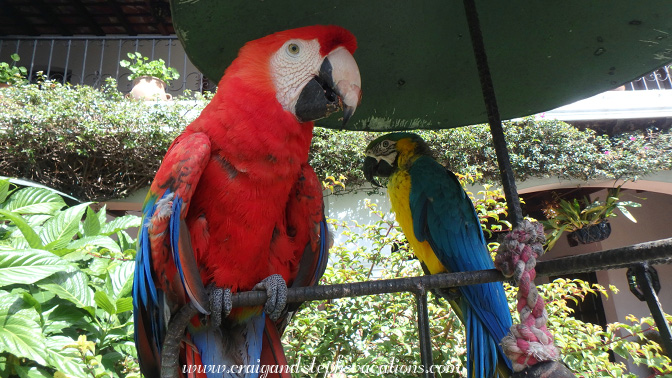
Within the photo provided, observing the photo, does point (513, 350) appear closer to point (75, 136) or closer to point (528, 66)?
point (528, 66)

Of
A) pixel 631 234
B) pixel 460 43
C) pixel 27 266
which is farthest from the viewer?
pixel 631 234

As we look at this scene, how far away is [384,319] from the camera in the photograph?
211cm

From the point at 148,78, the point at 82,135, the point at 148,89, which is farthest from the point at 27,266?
the point at 148,78

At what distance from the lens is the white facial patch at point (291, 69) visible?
2.77ft

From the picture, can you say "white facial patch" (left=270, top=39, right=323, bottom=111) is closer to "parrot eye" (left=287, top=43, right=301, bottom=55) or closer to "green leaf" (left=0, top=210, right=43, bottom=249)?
"parrot eye" (left=287, top=43, right=301, bottom=55)

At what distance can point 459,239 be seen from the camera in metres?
1.35

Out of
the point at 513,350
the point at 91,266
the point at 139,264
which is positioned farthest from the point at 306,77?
the point at 91,266

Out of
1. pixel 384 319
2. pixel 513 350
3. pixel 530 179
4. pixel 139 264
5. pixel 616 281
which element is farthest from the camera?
pixel 616 281

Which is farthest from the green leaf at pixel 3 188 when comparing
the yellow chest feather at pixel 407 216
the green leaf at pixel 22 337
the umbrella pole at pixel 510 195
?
the umbrella pole at pixel 510 195

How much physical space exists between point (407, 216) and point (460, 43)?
71 centimetres

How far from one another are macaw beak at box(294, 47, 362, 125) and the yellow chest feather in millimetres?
722

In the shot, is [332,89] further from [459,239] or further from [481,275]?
[459,239]

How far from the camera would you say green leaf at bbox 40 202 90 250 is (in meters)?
1.57

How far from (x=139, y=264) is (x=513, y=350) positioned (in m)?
0.70
